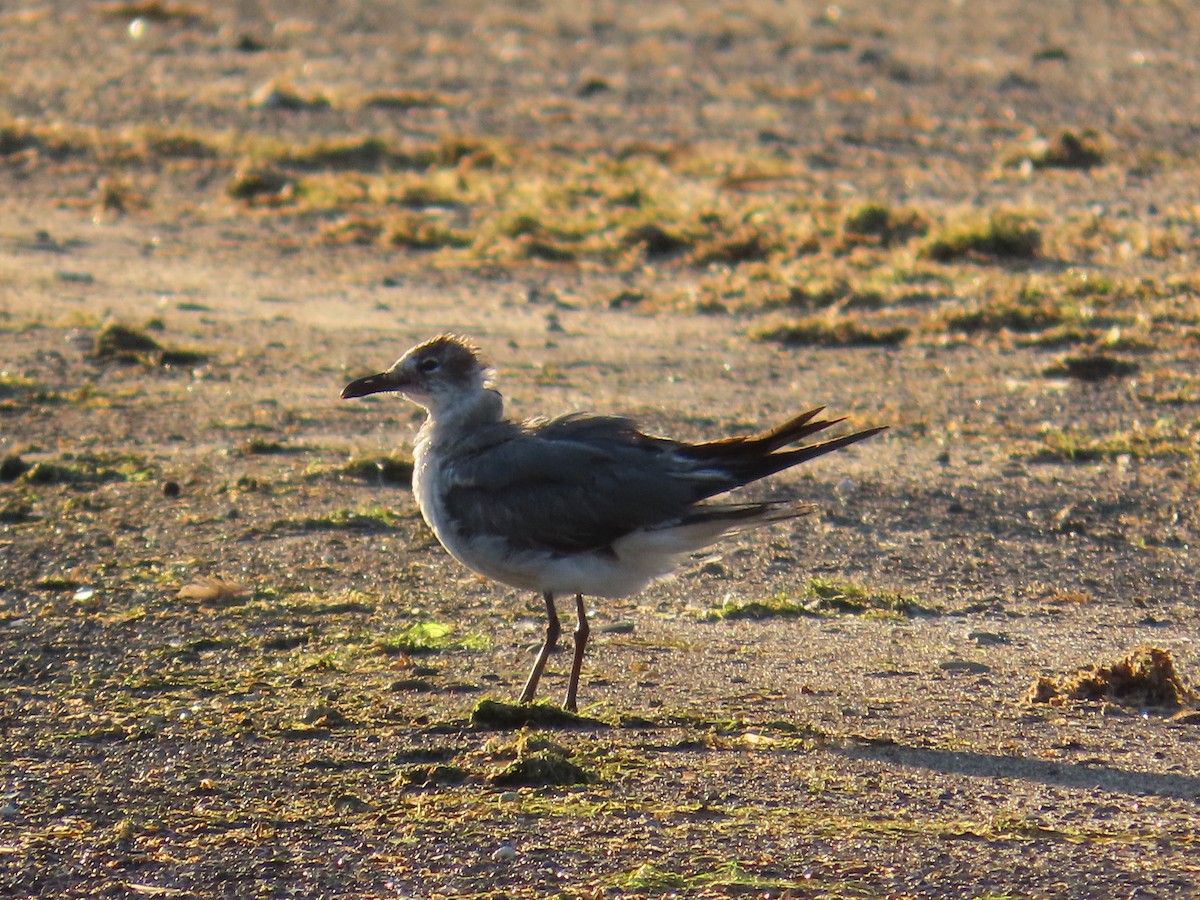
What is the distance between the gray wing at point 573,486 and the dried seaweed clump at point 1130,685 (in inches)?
51.6

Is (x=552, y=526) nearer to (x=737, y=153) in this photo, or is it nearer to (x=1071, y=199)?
(x=1071, y=199)

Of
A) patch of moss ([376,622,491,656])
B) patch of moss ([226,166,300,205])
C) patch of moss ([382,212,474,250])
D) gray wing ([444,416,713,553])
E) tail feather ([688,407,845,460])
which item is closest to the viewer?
tail feather ([688,407,845,460])

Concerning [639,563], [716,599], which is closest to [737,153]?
[716,599]

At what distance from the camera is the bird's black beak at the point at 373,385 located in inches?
277

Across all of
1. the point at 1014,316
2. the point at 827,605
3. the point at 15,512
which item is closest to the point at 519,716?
the point at 827,605

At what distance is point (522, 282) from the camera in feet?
40.6

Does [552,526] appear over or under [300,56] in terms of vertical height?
under

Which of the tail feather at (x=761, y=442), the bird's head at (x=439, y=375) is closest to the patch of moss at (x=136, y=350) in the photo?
the bird's head at (x=439, y=375)

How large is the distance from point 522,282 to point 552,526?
645 centimetres

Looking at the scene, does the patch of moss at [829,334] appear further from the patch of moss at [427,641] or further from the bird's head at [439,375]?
the patch of moss at [427,641]

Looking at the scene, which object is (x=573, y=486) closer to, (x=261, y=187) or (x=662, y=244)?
(x=662, y=244)

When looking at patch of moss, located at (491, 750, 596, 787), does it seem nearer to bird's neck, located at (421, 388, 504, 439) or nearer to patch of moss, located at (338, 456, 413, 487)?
bird's neck, located at (421, 388, 504, 439)

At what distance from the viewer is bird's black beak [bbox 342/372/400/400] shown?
704cm

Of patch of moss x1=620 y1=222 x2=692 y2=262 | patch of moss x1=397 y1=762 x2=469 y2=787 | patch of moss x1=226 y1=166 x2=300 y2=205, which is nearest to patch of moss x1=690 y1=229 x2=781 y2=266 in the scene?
patch of moss x1=620 y1=222 x2=692 y2=262
